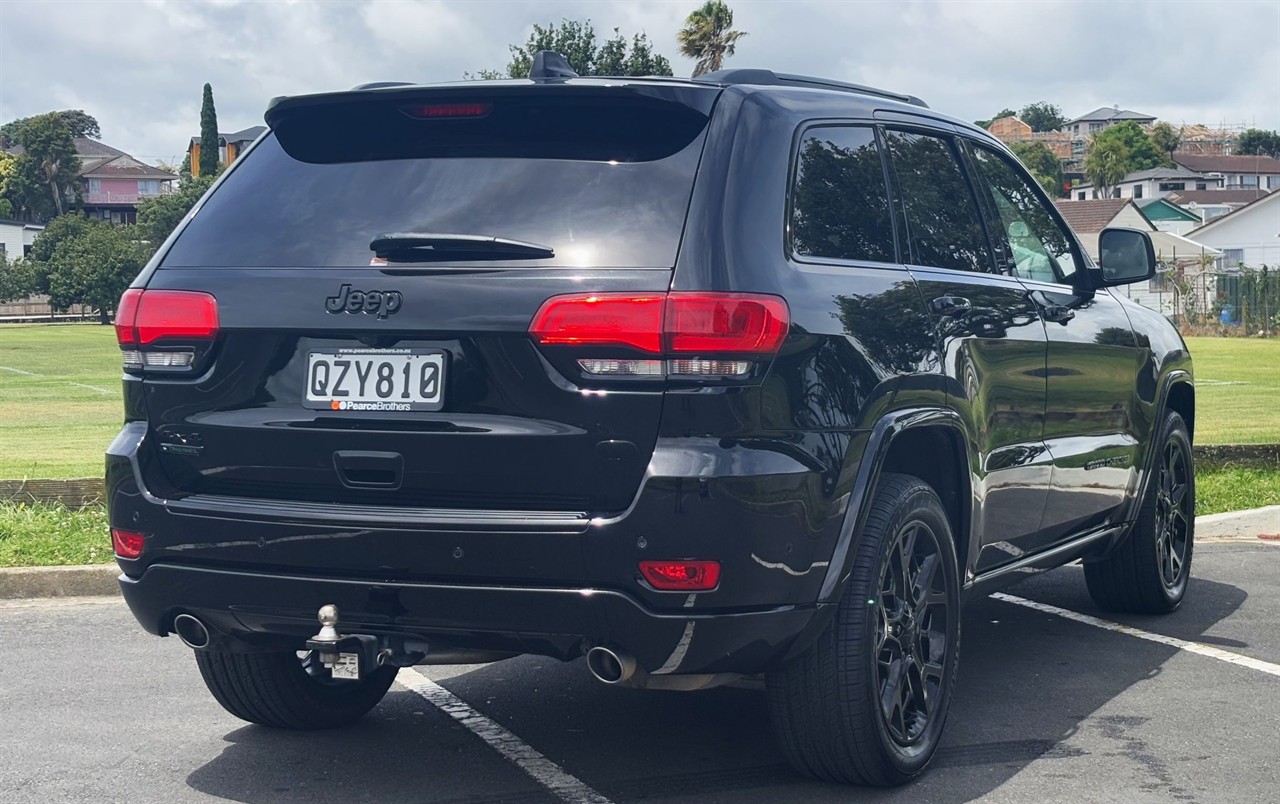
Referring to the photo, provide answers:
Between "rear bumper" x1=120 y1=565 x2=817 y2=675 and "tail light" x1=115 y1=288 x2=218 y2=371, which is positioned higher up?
"tail light" x1=115 y1=288 x2=218 y2=371

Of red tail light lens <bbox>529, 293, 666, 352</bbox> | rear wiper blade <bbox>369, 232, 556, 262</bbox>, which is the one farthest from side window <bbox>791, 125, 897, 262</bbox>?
rear wiper blade <bbox>369, 232, 556, 262</bbox>

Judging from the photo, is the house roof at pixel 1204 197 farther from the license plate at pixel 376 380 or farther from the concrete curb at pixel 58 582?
the license plate at pixel 376 380

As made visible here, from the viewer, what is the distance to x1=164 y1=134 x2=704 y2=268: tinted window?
3.99 m

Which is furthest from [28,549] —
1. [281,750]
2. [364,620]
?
[364,620]

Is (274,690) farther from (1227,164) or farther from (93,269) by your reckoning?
(1227,164)

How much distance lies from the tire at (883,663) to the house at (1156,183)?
428 ft

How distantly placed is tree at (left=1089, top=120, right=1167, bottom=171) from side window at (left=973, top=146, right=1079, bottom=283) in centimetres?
→ 15622

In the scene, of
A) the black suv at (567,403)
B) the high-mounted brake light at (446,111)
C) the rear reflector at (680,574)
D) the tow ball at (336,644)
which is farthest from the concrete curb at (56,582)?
the rear reflector at (680,574)

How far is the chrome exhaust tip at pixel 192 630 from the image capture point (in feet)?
14.3

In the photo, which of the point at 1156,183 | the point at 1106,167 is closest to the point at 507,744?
the point at 1156,183

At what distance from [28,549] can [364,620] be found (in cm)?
443

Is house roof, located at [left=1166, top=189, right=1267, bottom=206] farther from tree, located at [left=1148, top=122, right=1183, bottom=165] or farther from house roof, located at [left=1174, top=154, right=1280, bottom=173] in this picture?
tree, located at [left=1148, top=122, right=1183, bottom=165]

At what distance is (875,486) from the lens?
4324 mm

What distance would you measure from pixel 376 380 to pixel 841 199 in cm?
140
